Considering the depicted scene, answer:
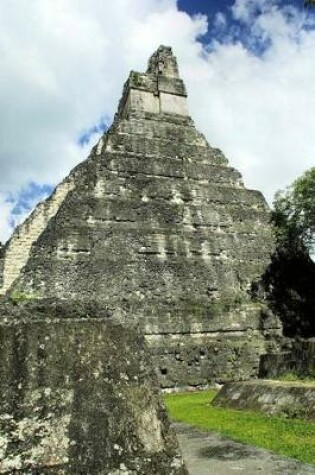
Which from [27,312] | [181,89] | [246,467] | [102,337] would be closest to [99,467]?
[102,337]

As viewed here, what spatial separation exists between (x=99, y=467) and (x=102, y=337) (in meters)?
0.78

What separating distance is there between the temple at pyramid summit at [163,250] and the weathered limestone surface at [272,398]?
3937mm

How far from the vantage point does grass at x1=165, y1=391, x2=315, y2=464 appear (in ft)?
16.6

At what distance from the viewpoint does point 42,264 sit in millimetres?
14836

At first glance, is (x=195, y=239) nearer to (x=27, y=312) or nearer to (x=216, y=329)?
(x=216, y=329)

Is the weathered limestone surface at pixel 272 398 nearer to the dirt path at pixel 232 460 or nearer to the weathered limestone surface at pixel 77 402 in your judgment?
the dirt path at pixel 232 460

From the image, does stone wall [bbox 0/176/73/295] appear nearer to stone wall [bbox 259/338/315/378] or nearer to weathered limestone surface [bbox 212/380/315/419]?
stone wall [bbox 259/338/315/378]

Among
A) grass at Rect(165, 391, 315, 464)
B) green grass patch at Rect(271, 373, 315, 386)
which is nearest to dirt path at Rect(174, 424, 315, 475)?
grass at Rect(165, 391, 315, 464)

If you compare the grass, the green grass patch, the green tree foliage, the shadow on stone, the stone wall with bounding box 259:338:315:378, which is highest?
the green tree foliage

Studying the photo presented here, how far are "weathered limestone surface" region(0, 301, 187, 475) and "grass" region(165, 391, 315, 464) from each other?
94.6 inches

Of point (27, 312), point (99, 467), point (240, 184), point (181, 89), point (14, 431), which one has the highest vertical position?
point (181, 89)

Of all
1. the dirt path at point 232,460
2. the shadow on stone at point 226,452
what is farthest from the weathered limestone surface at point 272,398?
the shadow on stone at point 226,452

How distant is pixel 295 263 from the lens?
1817 centimetres

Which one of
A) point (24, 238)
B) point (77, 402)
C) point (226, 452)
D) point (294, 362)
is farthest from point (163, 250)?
point (77, 402)
